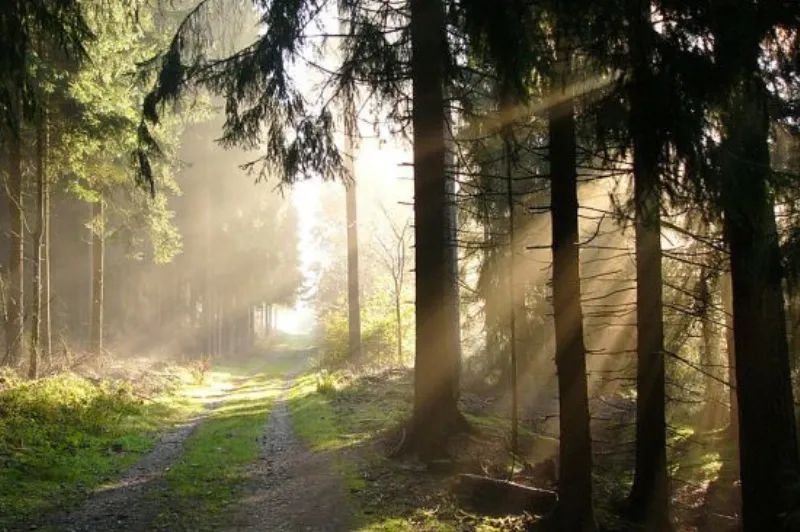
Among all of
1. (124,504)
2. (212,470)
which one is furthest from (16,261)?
(124,504)

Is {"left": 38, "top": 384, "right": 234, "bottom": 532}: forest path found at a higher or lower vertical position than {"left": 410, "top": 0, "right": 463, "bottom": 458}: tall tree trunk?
lower

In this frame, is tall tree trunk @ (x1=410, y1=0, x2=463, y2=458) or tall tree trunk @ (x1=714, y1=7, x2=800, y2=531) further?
tall tree trunk @ (x1=410, y1=0, x2=463, y2=458)

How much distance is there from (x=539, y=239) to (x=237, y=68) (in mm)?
9766

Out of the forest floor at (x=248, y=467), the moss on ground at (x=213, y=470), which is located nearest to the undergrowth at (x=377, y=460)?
the forest floor at (x=248, y=467)

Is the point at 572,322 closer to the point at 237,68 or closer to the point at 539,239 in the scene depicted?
the point at 237,68

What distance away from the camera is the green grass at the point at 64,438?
8008 mm

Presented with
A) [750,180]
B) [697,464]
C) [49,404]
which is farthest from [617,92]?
[49,404]

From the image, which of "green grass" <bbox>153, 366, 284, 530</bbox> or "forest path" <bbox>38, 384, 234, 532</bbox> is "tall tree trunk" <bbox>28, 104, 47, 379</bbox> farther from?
"forest path" <bbox>38, 384, 234, 532</bbox>

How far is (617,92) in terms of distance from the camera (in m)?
5.25

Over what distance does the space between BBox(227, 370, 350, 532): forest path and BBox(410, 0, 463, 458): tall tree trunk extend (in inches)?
62.2

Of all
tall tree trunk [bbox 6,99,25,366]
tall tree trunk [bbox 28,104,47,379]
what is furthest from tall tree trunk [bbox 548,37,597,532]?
tall tree trunk [bbox 6,99,25,366]

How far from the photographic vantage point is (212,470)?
9.55m

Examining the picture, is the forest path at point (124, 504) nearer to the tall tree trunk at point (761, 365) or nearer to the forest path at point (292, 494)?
the forest path at point (292, 494)

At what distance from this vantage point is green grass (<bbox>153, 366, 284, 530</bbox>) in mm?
7320
